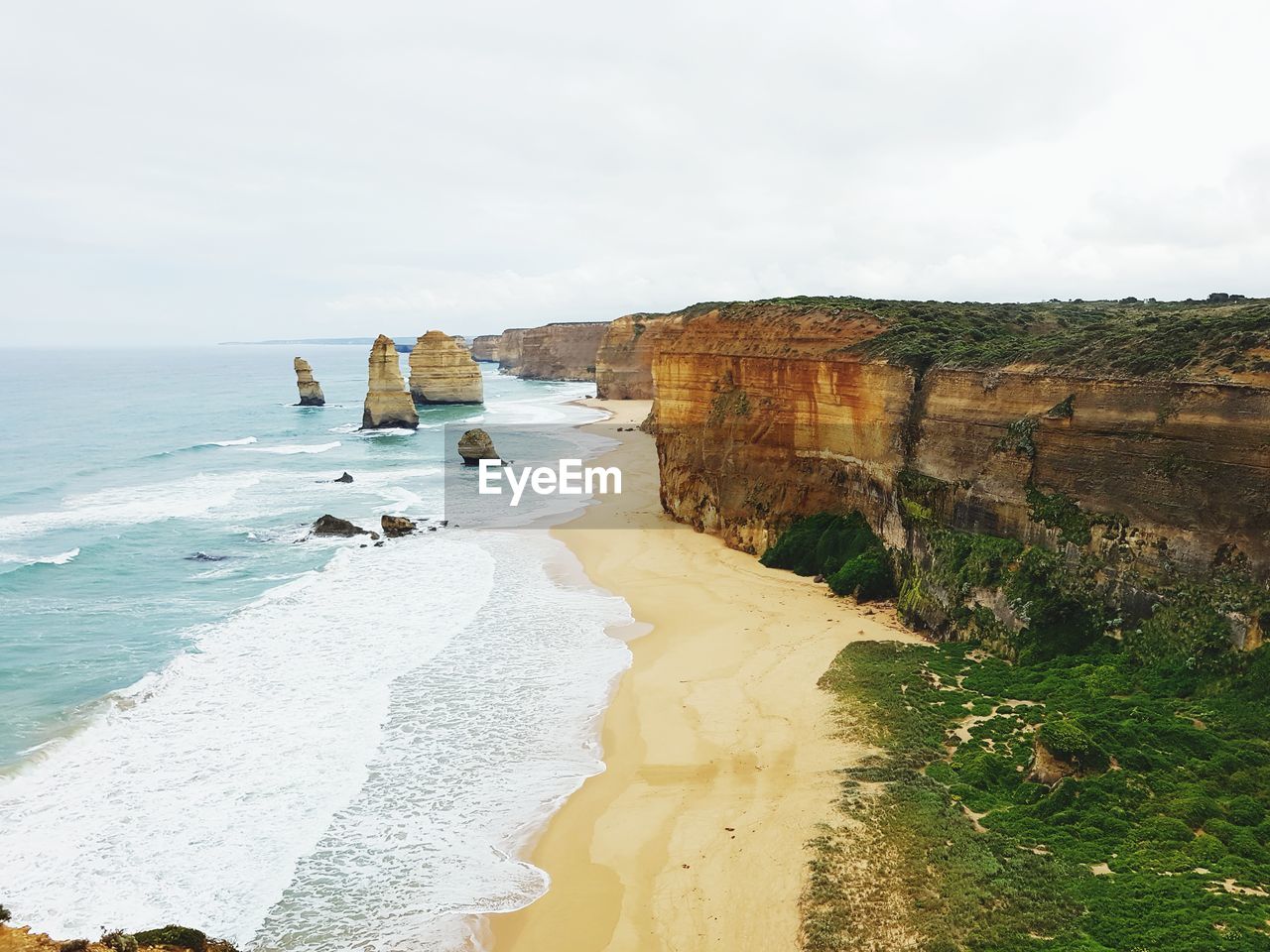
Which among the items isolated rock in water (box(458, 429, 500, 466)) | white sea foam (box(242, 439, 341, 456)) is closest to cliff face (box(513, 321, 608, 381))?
white sea foam (box(242, 439, 341, 456))

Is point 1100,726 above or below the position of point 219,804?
above

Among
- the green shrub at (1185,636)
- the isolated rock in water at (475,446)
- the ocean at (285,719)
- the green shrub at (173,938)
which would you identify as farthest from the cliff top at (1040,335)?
the isolated rock in water at (475,446)

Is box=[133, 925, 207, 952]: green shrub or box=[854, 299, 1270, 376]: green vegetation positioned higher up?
box=[854, 299, 1270, 376]: green vegetation

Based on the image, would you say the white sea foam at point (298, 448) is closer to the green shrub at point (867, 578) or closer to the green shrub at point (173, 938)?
the green shrub at point (867, 578)

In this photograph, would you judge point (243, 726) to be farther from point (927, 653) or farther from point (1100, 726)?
point (1100, 726)

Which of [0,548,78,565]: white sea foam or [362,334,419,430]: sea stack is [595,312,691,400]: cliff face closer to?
[362,334,419,430]: sea stack

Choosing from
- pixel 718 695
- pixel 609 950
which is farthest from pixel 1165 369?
pixel 609 950
